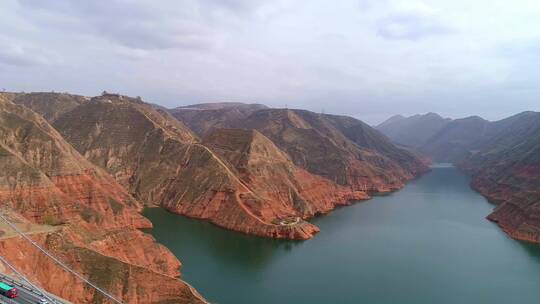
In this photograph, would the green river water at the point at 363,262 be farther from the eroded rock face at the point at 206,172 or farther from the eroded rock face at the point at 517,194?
the eroded rock face at the point at 206,172

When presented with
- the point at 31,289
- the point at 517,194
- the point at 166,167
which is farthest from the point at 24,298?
the point at 517,194

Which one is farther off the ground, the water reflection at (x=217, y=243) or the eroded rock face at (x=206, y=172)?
the eroded rock face at (x=206, y=172)

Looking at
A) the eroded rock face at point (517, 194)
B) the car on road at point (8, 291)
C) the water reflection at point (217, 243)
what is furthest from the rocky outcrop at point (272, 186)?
the car on road at point (8, 291)

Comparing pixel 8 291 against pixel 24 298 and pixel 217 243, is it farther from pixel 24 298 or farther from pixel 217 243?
pixel 217 243

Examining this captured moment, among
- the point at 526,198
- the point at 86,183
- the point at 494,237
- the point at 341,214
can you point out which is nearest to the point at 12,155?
the point at 86,183

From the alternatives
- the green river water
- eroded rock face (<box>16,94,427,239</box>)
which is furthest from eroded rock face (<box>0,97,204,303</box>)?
eroded rock face (<box>16,94,427,239</box>)

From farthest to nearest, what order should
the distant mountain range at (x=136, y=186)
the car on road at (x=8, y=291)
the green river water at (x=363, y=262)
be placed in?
the green river water at (x=363, y=262)
the distant mountain range at (x=136, y=186)
the car on road at (x=8, y=291)
